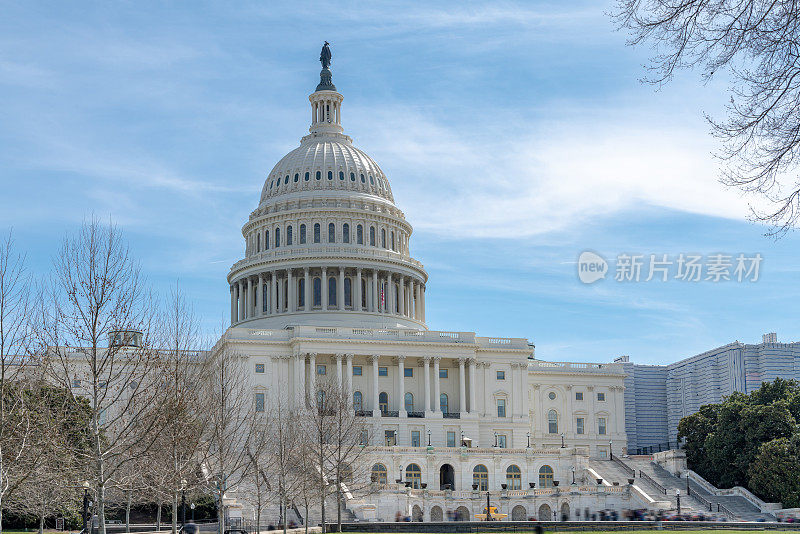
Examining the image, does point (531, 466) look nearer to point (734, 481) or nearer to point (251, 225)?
point (734, 481)

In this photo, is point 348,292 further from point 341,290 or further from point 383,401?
point 383,401

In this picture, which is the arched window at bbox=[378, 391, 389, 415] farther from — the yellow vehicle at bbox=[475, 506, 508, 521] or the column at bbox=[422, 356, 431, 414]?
the yellow vehicle at bbox=[475, 506, 508, 521]

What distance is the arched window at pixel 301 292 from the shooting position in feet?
433

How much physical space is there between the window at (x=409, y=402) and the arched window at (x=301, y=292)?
21018 millimetres

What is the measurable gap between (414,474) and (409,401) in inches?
855

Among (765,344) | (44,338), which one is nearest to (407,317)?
(765,344)

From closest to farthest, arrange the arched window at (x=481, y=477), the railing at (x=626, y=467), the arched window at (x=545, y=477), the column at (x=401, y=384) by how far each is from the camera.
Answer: the arched window at (x=481, y=477), the arched window at (x=545, y=477), the railing at (x=626, y=467), the column at (x=401, y=384)

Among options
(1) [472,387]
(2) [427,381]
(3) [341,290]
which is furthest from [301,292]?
(1) [472,387]

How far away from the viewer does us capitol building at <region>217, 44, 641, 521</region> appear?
95312 millimetres

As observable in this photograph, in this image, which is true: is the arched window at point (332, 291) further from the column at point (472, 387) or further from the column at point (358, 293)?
the column at point (472, 387)

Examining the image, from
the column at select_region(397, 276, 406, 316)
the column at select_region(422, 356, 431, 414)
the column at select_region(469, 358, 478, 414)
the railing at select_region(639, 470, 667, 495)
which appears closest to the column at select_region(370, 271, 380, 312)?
the column at select_region(397, 276, 406, 316)

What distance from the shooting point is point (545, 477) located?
97.8 metres

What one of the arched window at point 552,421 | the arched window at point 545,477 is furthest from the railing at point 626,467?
the arched window at point 552,421

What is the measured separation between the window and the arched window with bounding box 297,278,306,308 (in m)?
21.0
